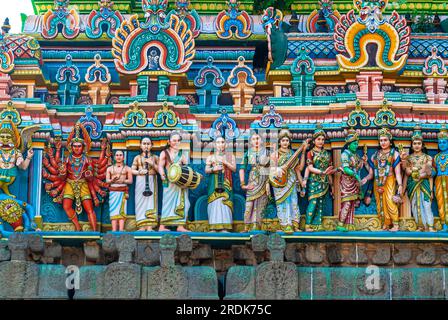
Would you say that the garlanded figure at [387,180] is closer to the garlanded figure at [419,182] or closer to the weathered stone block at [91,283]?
the garlanded figure at [419,182]

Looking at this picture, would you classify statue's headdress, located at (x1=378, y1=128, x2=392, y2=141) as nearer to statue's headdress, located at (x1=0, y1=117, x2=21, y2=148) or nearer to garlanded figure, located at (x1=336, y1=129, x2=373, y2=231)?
garlanded figure, located at (x1=336, y1=129, x2=373, y2=231)

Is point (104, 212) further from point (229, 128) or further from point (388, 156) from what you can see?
point (388, 156)

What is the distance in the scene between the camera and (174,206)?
64.8ft

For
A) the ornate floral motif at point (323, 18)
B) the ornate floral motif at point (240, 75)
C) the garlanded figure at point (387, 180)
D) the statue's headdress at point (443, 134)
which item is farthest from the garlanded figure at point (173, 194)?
the statue's headdress at point (443, 134)

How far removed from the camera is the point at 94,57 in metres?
21.4

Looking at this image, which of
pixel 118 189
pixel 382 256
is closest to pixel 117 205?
pixel 118 189

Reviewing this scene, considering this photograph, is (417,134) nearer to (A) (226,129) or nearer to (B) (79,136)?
(A) (226,129)

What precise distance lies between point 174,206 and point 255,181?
1.20 metres

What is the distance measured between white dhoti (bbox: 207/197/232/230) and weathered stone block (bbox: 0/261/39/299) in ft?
8.68

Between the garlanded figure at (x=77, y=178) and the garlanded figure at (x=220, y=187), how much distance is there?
1.53m

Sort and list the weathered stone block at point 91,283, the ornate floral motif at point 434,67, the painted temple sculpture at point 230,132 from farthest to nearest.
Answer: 1. the ornate floral motif at point 434,67
2. the painted temple sculpture at point 230,132
3. the weathered stone block at point 91,283

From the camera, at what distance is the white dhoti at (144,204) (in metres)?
19.8
